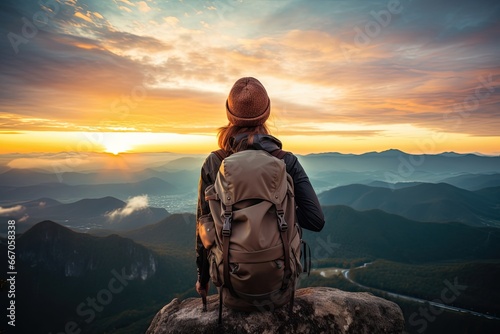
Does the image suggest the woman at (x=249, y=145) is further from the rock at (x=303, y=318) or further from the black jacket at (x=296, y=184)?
the rock at (x=303, y=318)

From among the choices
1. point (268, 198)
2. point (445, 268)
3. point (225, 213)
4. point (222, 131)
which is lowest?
point (445, 268)

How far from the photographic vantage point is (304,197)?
4266 mm

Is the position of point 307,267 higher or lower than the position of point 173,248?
higher

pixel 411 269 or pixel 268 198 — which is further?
pixel 411 269

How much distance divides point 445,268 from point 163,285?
141 meters

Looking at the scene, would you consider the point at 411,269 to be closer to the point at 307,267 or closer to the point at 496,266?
the point at 496,266

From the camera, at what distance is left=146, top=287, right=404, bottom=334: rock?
15.4 feet

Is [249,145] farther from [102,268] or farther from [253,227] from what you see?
[102,268]

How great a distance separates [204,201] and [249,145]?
4.18ft

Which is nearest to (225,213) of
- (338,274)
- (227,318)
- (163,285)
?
(227,318)

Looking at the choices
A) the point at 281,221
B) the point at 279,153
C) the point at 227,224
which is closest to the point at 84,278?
the point at 227,224

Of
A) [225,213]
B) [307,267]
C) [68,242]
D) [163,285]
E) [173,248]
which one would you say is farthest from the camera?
[173,248]

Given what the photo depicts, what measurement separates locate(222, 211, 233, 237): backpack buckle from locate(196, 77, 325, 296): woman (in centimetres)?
97

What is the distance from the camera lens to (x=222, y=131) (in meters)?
4.85
